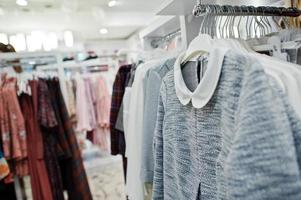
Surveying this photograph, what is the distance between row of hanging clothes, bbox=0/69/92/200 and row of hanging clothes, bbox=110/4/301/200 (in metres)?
0.78

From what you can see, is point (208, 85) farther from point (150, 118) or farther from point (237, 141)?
point (150, 118)

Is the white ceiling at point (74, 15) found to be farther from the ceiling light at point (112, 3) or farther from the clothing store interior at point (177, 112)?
the clothing store interior at point (177, 112)

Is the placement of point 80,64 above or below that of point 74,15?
below

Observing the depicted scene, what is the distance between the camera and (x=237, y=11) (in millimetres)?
668

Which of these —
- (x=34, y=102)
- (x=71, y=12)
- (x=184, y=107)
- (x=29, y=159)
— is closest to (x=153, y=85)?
(x=184, y=107)

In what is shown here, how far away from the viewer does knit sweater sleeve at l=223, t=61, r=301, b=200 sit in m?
0.37

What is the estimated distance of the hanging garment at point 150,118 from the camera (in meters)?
0.86

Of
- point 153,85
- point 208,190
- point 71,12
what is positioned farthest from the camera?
point 71,12

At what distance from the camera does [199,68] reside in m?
0.62

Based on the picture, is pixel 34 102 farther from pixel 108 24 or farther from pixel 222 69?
pixel 108 24

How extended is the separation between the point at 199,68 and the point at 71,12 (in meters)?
3.61

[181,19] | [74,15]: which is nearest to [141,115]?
[181,19]

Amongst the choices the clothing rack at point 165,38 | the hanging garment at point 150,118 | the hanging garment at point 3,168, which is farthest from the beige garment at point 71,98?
the hanging garment at point 150,118

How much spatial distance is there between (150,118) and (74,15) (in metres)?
3.44
